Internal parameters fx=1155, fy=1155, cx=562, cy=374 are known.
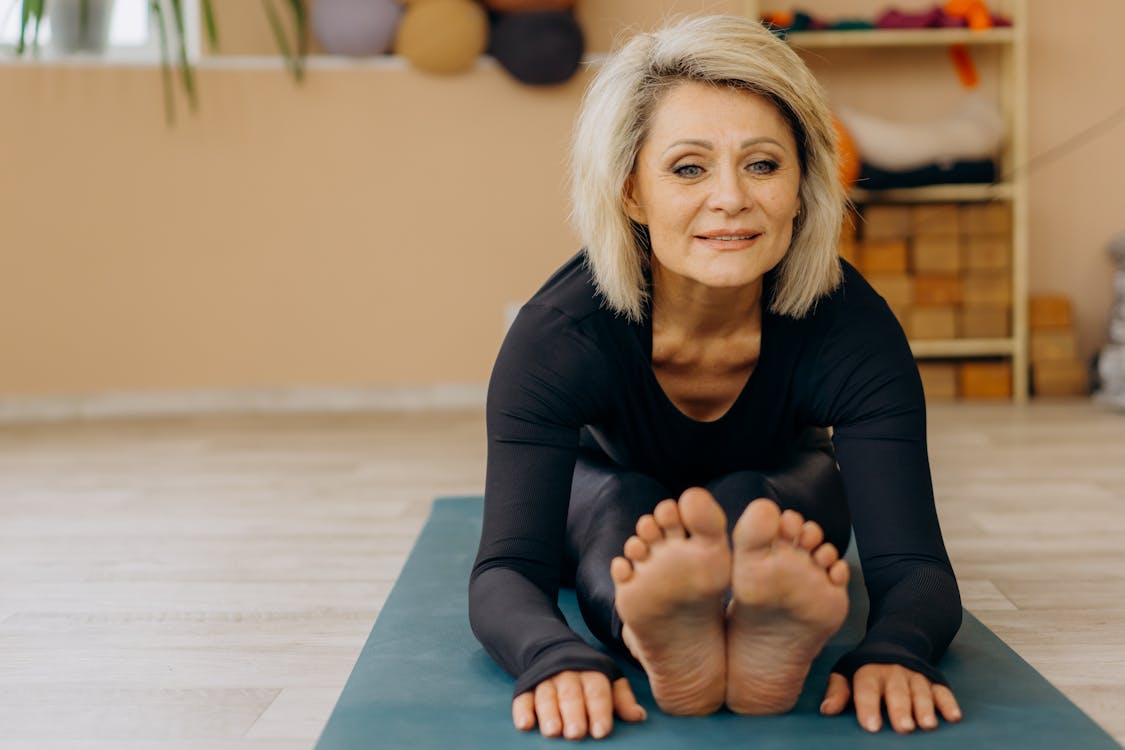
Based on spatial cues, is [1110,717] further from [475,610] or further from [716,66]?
[716,66]

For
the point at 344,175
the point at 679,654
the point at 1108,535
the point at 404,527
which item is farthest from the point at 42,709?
the point at 344,175

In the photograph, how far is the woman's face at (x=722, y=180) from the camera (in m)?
1.21

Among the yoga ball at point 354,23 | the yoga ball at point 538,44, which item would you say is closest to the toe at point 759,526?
the yoga ball at point 538,44

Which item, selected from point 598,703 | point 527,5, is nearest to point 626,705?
point 598,703

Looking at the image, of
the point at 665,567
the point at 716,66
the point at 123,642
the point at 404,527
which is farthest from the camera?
the point at 404,527

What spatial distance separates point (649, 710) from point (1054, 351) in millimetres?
2861

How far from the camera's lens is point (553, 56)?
11.1ft

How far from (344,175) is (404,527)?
5.76 ft

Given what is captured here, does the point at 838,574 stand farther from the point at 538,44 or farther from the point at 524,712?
the point at 538,44

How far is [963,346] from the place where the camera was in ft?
11.6

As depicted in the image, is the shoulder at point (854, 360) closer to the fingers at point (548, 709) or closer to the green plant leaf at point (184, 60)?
the fingers at point (548, 709)

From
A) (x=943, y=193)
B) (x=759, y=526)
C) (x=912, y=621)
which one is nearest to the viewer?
(x=759, y=526)

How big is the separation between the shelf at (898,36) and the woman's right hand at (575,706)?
8.94 ft

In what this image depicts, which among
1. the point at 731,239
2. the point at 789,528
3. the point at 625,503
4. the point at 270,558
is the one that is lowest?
the point at 270,558
